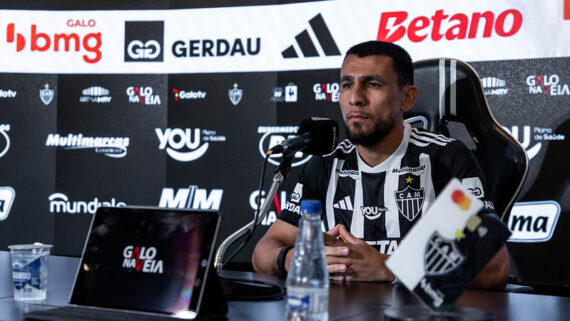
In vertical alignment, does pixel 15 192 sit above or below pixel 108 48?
below

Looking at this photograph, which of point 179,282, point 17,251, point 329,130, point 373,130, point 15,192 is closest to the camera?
point 179,282

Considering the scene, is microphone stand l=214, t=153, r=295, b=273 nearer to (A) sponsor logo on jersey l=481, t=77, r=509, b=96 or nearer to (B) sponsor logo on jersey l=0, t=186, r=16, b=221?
(A) sponsor logo on jersey l=481, t=77, r=509, b=96

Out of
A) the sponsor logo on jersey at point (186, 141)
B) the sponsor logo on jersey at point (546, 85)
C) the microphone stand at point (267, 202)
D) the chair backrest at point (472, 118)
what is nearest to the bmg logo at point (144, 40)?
the sponsor logo on jersey at point (186, 141)

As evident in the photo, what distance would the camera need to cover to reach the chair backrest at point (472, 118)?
1.70m

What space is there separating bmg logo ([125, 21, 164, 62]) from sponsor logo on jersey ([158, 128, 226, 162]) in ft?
1.67

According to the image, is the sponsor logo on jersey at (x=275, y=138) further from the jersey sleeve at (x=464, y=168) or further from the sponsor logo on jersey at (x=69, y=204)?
the jersey sleeve at (x=464, y=168)

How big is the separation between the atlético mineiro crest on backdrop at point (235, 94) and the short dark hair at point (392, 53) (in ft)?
7.65

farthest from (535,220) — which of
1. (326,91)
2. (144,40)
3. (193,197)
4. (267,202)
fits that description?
(144,40)

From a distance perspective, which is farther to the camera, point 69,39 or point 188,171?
point 69,39

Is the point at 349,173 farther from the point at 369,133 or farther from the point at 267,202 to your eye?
the point at 267,202

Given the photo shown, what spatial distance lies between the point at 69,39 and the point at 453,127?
2.63m

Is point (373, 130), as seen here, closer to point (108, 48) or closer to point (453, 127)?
point (453, 127)

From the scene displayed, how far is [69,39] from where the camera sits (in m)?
4.43

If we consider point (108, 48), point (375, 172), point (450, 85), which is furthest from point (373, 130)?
point (108, 48)
